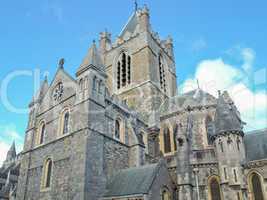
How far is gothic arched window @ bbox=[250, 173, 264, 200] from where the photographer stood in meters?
16.4

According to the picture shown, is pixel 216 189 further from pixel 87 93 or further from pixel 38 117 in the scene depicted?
pixel 38 117

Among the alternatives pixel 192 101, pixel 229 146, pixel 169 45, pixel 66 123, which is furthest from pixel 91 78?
pixel 169 45

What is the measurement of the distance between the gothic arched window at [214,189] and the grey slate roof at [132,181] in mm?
4417

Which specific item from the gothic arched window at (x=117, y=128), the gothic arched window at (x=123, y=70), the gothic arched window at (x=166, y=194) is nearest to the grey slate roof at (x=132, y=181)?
the gothic arched window at (x=166, y=194)

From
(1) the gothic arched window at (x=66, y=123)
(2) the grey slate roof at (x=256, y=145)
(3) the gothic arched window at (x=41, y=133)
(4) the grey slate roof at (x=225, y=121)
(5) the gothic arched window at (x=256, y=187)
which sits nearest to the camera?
(5) the gothic arched window at (x=256, y=187)

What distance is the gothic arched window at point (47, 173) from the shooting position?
1805 centimetres

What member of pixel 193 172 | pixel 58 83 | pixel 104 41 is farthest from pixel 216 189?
pixel 104 41

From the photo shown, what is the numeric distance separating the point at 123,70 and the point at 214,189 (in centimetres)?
2035

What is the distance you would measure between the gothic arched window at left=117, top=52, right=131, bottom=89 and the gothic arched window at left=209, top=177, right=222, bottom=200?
17.6 m

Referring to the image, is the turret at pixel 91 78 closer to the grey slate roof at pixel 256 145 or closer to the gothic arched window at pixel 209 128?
the gothic arched window at pixel 209 128

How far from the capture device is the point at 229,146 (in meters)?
17.7

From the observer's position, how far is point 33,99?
23.7 metres

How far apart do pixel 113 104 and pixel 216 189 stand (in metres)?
9.74

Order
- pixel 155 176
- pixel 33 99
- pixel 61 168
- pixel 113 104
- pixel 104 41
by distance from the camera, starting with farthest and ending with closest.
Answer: pixel 104 41 → pixel 33 99 → pixel 113 104 → pixel 61 168 → pixel 155 176
